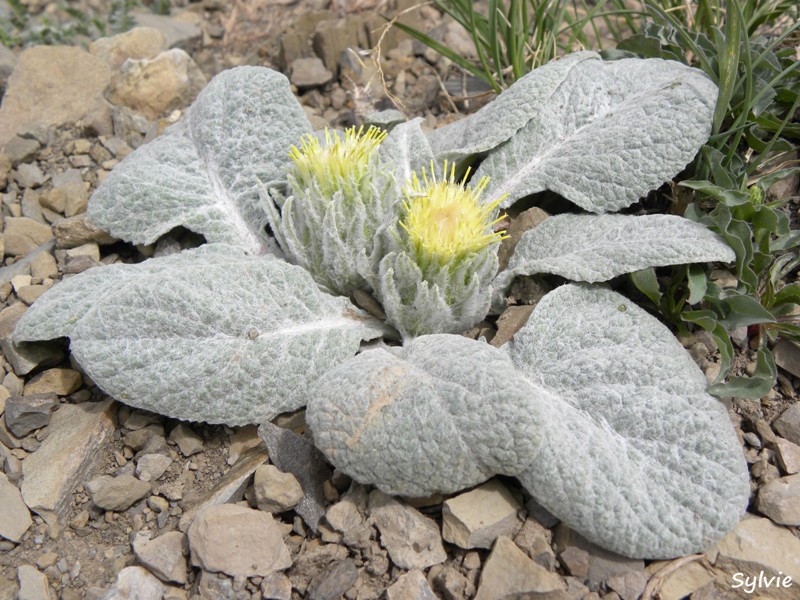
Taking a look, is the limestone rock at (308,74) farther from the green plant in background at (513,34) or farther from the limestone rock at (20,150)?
the limestone rock at (20,150)

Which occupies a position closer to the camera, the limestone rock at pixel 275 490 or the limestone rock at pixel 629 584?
the limestone rock at pixel 629 584

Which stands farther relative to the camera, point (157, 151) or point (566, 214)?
point (157, 151)

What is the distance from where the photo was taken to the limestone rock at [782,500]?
5.89 feet

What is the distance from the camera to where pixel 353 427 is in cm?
172

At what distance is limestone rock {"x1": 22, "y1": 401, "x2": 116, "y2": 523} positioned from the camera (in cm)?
196

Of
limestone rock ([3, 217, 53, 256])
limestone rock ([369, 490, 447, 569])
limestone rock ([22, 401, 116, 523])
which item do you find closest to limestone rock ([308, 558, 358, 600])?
limestone rock ([369, 490, 447, 569])

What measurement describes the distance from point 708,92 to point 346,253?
1268 mm

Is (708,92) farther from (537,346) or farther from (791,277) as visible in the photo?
(537,346)

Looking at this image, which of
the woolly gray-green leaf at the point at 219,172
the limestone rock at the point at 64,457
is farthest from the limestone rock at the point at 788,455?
the limestone rock at the point at 64,457

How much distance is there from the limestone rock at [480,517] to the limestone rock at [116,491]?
874mm

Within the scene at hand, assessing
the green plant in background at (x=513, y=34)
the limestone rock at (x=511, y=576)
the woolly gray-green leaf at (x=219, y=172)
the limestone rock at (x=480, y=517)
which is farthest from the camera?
the green plant in background at (x=513, y=34)

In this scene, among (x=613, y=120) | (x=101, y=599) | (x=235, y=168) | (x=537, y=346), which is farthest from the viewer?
(x=235, y=168)

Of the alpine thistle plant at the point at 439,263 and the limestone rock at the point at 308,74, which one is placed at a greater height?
the limestone rock at the point at 308,74

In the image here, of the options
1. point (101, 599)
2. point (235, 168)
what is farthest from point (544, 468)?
point (235, 168)
